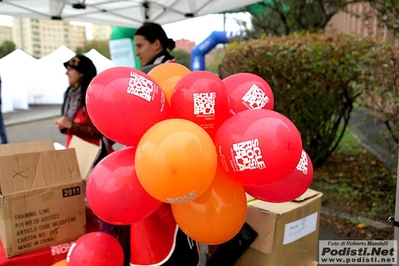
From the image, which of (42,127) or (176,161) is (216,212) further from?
(42,127)

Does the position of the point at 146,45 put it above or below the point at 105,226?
above

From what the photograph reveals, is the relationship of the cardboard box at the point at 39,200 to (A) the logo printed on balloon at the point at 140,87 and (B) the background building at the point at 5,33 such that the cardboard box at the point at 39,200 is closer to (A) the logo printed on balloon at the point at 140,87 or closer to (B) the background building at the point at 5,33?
(A) the logo printed on balloon at the point at 140,87

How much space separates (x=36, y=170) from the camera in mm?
1945

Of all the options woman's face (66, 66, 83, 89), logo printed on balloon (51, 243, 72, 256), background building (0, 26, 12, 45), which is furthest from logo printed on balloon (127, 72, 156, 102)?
background building (0, 26, 12, 45)

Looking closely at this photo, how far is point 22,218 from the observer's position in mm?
1887

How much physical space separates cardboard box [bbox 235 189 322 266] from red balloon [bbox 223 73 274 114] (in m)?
0.66

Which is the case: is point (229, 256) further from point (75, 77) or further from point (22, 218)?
point (75, 77)

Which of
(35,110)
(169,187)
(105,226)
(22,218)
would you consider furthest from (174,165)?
(35,110)

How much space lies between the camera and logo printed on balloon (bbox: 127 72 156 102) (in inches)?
51.2

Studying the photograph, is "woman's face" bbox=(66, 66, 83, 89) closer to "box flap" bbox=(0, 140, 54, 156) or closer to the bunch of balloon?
"box flap" bbox=(0, 140, 54, 156)

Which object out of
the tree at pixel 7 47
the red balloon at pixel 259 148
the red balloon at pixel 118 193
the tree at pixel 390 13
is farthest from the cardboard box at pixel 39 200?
the tree at pixel 390 13

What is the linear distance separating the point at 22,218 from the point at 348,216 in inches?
122

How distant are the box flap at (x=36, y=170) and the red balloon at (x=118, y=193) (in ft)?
2.19

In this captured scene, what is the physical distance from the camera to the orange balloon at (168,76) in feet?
4.99
